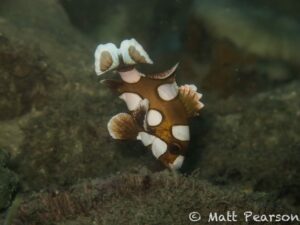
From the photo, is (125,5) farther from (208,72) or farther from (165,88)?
(165,88)

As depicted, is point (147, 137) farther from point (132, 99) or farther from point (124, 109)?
point (124, 109)

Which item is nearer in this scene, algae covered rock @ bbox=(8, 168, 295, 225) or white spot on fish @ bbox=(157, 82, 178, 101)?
algae covered rock @ bbox=(8, 168, 295, 225)

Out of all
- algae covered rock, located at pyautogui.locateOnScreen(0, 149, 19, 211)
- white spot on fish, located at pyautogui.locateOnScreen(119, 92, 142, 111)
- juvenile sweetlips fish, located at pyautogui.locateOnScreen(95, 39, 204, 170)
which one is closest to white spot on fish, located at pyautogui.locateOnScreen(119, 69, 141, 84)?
juvenile sweetlips fish, located at pyautogui.locateOnScreen(95, 39, 204, 170)

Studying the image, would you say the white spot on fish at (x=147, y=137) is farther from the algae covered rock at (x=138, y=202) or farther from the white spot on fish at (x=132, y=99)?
the algae covered rock at (x=138, y=202)

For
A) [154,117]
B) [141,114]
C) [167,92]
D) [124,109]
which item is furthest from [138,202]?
[124,109]

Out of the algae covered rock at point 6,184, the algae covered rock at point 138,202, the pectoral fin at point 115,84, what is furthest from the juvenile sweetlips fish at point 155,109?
the algae covered rock at point 6,184

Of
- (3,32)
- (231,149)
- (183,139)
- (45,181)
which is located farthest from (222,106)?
(3,32)

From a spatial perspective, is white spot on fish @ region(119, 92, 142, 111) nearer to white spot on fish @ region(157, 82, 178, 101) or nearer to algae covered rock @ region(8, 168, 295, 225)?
white spot on fish @ region(157, 82, 178, 101)
